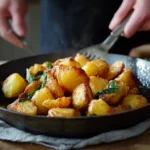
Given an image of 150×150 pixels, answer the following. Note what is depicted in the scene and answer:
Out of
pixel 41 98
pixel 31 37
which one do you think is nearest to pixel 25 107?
pixel 41 98

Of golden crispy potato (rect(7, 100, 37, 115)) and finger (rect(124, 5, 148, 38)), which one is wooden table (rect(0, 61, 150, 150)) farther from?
finger (rect(124, 5, 148, 38))

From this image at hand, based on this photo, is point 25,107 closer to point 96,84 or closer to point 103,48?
point 96,84

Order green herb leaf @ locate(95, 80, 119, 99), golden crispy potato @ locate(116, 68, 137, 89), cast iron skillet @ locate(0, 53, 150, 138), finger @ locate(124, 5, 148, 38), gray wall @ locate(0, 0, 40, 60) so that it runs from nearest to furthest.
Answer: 1. cast iron skillet @ locate(0, 53, 150, 138)
2. green herb leaf @ locate(95, 80, 119, 99)
3. golden crispy potato @ locate(116, 68, 137, 89)
4. finger @ locate(124, 5, 148, 38)
5. gray wall @ locate(0, 0, 40, 60)

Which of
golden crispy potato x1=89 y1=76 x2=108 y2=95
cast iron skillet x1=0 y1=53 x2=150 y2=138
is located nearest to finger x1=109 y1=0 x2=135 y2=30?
golden crispy potato x1=89 y1=76 x2=108 y2=95

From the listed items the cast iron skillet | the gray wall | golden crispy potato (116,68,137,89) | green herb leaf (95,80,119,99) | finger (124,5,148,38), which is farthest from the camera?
the gray wall

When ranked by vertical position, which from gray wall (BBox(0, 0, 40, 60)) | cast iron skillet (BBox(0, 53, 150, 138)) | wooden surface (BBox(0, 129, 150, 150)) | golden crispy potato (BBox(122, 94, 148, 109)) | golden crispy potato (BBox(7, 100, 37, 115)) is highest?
golden crispy potato (BBox(7, 100, 37, 115))

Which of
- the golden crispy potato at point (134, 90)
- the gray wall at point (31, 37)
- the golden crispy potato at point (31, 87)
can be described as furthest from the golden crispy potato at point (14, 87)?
the gray wall at point (31, 37)
